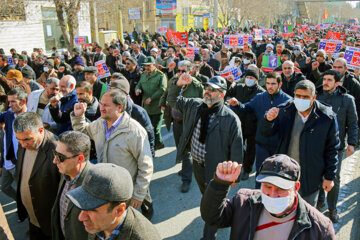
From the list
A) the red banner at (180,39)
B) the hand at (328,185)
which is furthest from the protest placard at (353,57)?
the red banner at (180,39)

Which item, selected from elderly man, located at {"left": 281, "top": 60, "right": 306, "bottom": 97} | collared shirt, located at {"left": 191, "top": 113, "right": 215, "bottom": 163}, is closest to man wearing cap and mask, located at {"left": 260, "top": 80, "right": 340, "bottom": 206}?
collared shirt, located at {"left": 191, "top": 113, "right": 215, "bottom": 163}

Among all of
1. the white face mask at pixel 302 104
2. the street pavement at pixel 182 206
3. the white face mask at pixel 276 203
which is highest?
the white face mask at pixel 302 104

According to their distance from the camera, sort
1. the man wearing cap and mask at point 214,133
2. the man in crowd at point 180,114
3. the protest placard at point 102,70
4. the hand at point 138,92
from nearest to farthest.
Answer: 1. the man wearing cap and mask at point 214,133
2. the man in crowd at point 180,114
3. the hand at point 138,92
4. the protest placard at point 102,70

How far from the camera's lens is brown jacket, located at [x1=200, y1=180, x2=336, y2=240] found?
2188 millimetres

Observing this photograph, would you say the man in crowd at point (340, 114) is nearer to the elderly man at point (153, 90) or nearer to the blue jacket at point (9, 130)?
the elderly man at point (153, 90)

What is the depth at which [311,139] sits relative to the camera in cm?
366

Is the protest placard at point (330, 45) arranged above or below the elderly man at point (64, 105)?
above

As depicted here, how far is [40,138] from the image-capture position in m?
3.49

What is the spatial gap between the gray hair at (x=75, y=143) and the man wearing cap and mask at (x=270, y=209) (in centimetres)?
126

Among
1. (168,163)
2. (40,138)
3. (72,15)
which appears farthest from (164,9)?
(40,138)

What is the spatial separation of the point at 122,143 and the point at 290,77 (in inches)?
166

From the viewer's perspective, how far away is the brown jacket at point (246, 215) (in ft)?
7.18

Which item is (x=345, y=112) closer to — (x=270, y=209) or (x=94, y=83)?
(x=270, y=209)

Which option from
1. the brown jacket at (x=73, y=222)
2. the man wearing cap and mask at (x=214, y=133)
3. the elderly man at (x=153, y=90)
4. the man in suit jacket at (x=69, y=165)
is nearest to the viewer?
the brown jacket at (x=73, y=222)
